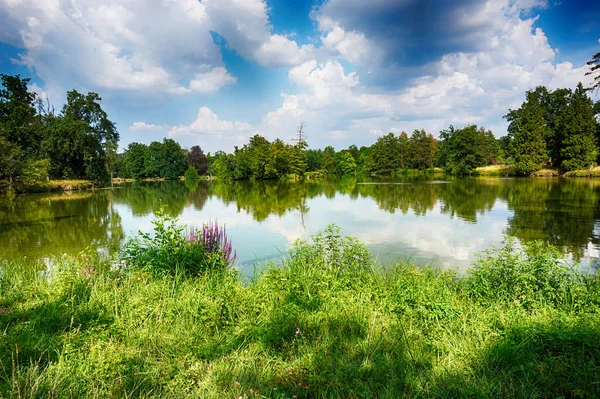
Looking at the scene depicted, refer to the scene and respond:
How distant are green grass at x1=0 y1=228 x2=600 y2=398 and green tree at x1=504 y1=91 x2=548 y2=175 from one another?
51996 mm

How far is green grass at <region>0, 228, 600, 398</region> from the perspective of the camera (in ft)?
9.57

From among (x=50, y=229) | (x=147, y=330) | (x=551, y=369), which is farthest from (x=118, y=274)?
(x=50, y=229)

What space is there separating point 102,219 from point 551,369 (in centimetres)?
1936

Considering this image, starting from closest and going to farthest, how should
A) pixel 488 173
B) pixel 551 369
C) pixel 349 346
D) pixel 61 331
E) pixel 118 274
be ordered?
1. pixel 551 369
2. pixel 349 346
3. pixel 61 331
4. pixel 118 274
5. pixel 488 173

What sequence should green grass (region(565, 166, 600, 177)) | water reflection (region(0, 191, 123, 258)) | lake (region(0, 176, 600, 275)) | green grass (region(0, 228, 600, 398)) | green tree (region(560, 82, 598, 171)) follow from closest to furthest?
green grass (region(0, 228, 600, 398)) < lake (region(0, 176, 600, 275)) < water reflection (region(0, 191, 123, 258)) < green grass (region(565, 166, 600, 177)) < green tree (region(560, 82, 598, 171))

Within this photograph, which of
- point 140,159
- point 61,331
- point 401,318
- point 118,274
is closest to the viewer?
point 61,331

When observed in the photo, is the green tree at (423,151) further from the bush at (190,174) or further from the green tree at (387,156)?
the bush at (190,174)

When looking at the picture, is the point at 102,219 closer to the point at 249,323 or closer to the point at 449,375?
the point at 249,323

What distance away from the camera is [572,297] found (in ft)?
14.5

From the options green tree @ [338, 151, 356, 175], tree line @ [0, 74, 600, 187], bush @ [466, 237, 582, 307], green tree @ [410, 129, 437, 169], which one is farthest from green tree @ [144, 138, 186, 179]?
bush @ [466, 237, 582, 307]

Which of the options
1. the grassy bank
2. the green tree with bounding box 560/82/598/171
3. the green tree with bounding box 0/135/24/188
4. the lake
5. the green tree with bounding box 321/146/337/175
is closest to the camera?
the lake

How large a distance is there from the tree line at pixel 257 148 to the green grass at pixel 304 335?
35314 millimetres

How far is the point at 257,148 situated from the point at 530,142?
155 ft

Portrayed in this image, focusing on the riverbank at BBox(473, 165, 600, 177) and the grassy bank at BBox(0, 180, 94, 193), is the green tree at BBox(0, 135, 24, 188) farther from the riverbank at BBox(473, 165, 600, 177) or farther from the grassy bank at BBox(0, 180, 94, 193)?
the riverbank at BBox(473, 165, 600, 177)
